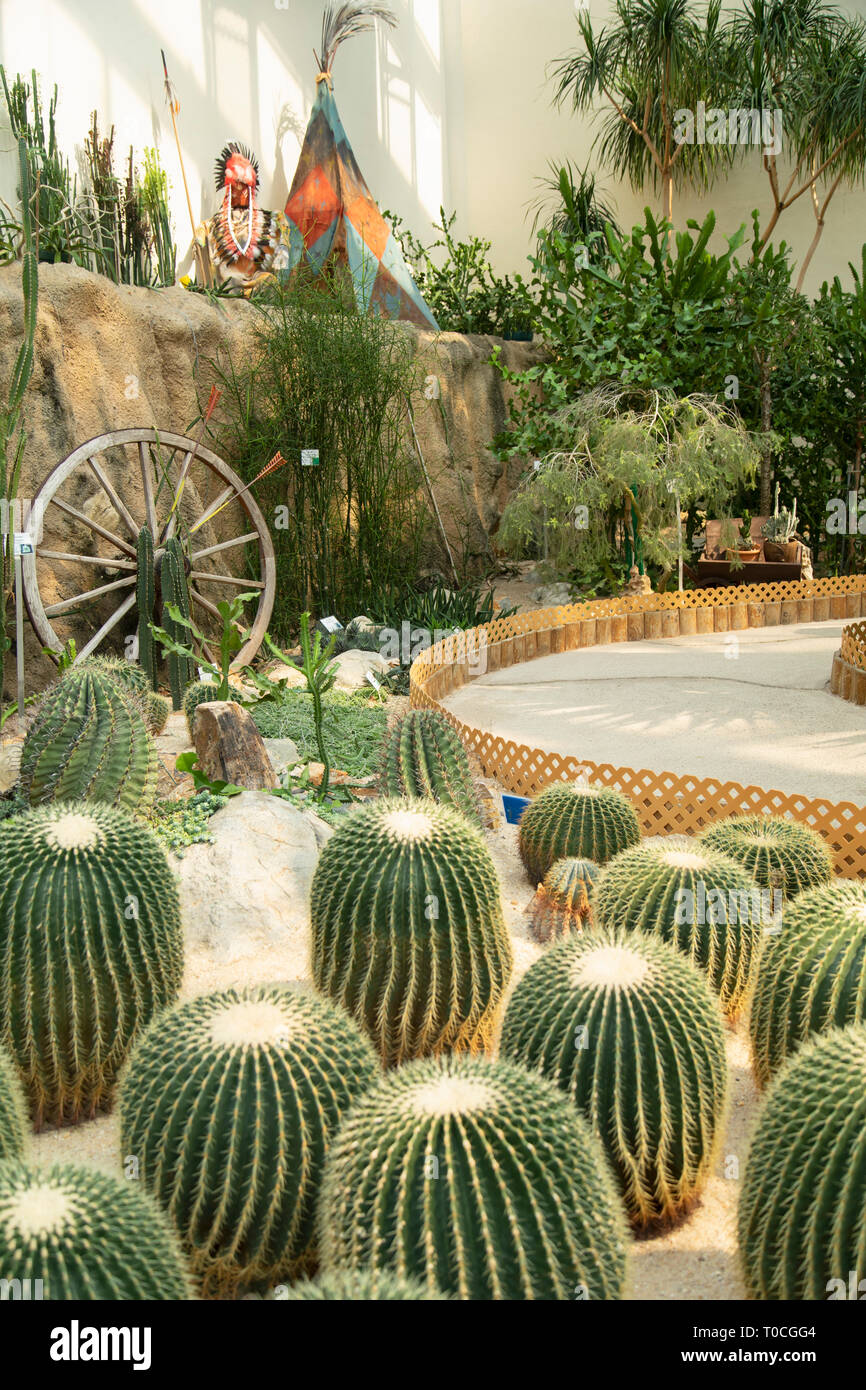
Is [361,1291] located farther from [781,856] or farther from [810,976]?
[781,856]

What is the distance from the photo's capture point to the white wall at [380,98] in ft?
22.2

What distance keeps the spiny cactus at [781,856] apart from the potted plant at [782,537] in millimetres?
6121

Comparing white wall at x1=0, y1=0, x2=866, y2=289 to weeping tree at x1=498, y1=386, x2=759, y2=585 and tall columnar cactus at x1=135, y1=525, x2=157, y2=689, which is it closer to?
tall columnar cactus at x1=135, y1=525, x2=157, y2=689

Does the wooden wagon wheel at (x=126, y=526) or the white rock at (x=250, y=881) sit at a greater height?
the wooden wagon wheel at (x=126, y=526)

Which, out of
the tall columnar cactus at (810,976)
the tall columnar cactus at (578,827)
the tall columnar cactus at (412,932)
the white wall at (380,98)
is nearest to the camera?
the tall columnar cactus at (810,976)

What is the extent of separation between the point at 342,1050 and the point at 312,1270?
0.32 metres

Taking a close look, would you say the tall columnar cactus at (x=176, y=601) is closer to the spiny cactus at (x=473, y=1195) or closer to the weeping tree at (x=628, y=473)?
the weeping tree at (x=628, y=473)

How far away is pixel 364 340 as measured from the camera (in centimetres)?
704

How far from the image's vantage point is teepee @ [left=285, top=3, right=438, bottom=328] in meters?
8.47

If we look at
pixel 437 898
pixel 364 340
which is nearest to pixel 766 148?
pixel 364 340

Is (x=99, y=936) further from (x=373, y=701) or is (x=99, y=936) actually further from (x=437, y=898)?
(x=373, y=701)

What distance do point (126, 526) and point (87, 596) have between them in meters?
0.49

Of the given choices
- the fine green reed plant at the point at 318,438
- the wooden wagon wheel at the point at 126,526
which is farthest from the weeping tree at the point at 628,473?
the wooden wagon wheel at the point at 126,526

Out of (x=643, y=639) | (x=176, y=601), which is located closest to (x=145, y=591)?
(x=176, y=601)
